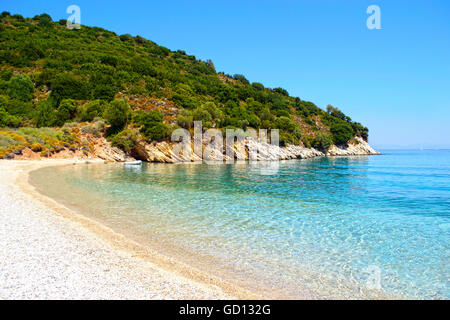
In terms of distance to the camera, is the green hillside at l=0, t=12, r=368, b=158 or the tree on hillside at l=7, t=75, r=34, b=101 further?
the tree on hillside at l=7, t=75, r=34, b=101

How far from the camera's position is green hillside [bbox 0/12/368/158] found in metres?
40.7

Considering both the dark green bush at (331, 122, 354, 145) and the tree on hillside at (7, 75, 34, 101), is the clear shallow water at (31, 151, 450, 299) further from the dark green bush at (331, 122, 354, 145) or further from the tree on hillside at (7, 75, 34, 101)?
the dark green bush at (331, 122, 354, 145)

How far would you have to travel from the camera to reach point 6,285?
3887mm

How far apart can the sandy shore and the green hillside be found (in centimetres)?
3034

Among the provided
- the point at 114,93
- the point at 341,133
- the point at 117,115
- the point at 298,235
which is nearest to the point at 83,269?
the point at 298,235

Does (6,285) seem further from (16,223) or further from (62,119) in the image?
(62,119)

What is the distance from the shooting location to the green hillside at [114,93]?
40.7 meters

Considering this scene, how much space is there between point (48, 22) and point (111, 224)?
323ft

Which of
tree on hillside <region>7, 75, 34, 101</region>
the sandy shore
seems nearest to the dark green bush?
tree on hillside <region>7, 75, 34, 101</region>

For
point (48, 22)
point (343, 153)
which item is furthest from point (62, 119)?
point (343, 153)

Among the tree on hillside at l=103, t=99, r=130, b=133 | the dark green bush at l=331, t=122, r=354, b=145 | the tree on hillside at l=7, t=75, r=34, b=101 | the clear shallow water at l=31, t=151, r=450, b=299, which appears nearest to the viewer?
the clear shallow water at l=31, t=151, r=450, b=299

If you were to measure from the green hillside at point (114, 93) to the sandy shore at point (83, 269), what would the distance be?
30340mm
